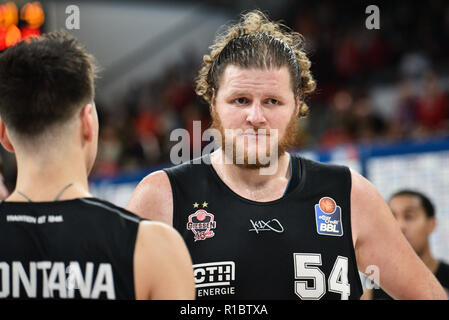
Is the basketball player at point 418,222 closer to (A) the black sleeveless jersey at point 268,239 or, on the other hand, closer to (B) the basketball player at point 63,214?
(A) the black sleeveless jersey at point 268,239

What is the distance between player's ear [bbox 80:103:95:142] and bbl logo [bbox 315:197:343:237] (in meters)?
1.23

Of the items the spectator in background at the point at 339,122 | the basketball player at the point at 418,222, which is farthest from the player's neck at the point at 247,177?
the spectator in background at the point at 339,122

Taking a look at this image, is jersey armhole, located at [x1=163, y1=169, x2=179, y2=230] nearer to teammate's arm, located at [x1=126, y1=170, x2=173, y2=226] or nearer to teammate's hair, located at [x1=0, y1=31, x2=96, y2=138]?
teammate's arm, located at [x1=126, y1=170, x2=173, y2=226]

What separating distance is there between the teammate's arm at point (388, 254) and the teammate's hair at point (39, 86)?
146 cm

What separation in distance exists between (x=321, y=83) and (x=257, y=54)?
7671 mm

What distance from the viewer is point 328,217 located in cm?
278

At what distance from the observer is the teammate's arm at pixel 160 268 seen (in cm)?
182

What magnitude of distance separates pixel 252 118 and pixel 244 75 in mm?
242

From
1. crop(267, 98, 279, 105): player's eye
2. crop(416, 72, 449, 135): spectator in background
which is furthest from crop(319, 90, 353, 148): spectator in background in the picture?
crop(267, 98, 279, 105): player's eye

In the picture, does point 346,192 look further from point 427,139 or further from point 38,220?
point 427,139

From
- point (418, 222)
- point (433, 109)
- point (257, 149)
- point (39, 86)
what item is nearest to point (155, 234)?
point (39, 86)

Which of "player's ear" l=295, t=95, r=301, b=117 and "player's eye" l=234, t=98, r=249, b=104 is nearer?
"player's eye" l=234, t=98, r=249, b=104

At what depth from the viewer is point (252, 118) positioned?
2672mm

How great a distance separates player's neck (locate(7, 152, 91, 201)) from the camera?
1.92 metres
